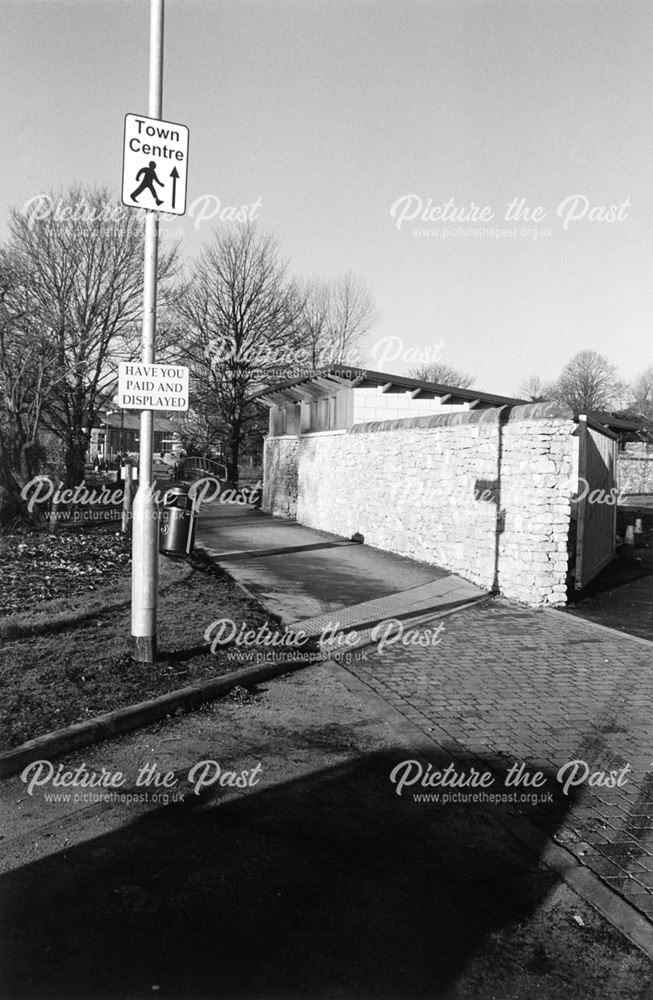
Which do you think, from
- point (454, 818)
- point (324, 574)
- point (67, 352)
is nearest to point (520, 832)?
point (454, 818)

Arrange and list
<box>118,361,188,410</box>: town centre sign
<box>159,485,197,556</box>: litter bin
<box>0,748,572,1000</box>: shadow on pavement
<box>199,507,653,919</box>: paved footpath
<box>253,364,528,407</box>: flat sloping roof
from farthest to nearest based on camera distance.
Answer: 1. <box>253,364,528,407</box>: flat sloping roof
2. <box>159,485,197,556</box>: litter bin
3. <box>118,361,188,410</box>: town centre sign
4. <box>199,507,653,919</box>: paved footpath
5. <box>0,748,572,1000</box>: shadow on pavement

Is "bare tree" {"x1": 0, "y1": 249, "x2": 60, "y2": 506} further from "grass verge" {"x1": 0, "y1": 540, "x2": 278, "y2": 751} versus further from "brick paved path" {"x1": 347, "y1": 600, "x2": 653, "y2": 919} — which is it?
"brick paved path" {"x1": 347, "y1": 600, "x2": 653, "y2": 919}

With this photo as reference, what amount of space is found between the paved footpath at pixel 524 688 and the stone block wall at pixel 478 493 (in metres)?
0.47

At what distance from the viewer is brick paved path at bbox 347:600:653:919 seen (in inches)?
168

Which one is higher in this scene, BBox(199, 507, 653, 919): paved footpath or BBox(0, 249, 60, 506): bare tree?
BBox(0, 249, 60, 506): bare tree

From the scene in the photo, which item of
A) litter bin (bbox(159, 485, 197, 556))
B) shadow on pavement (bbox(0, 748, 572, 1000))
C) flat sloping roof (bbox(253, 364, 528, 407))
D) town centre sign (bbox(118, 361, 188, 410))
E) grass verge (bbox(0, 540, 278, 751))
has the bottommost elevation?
shadow on pavement (bbox(0, 748, 572, 1000))

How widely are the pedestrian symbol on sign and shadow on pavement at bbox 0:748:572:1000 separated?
16.1 ft

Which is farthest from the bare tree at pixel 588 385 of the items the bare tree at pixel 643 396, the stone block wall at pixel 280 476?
the stone block wall at pixel 280 476

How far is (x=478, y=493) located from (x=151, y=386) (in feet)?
21.0

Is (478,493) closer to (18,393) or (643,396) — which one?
(18,393)

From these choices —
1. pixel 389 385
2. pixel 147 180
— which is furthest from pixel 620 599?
pixel 389 385

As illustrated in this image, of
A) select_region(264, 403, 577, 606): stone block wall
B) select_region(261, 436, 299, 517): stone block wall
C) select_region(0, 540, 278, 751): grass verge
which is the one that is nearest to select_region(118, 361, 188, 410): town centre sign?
select_region(0, 540, 278, 751): grass verge

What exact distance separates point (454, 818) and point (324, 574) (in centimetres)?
846

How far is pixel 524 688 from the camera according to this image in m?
6.95
